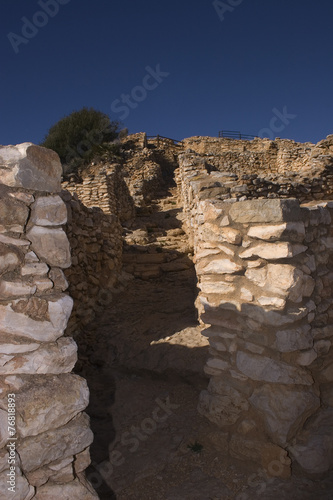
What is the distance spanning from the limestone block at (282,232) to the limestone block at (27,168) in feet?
6.17

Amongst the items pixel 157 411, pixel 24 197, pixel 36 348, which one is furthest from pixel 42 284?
pixel 157 411

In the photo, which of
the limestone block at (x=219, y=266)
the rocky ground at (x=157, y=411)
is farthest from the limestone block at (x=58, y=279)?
the rocky ground at (x=157, y=411)

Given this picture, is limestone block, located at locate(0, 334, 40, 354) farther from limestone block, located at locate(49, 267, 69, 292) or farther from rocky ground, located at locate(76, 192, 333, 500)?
rocky ground, located at locate(76, 192, 333, 500)

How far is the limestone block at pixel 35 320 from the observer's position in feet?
5.68

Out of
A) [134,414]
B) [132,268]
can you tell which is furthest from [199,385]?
[132,268]

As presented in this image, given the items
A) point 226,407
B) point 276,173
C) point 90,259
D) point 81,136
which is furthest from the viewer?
point 81,136

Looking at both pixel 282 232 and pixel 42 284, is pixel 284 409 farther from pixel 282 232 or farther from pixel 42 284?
pixel 42 284

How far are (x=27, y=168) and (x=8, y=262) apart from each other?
506mm

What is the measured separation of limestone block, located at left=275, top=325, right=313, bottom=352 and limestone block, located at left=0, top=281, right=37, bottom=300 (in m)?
2.18

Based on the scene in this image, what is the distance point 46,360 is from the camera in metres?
1.80

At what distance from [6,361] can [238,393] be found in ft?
7.57

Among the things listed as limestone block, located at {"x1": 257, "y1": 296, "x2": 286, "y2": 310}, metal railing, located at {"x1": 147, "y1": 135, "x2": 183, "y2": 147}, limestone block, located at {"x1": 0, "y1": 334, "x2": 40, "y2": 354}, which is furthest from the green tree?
limestone block, located at {"x1": 0, "y1": 334, "x2": 40, "y2": 354}

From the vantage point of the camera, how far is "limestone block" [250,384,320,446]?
9.96 ft

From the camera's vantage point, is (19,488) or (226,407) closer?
(19,488)
